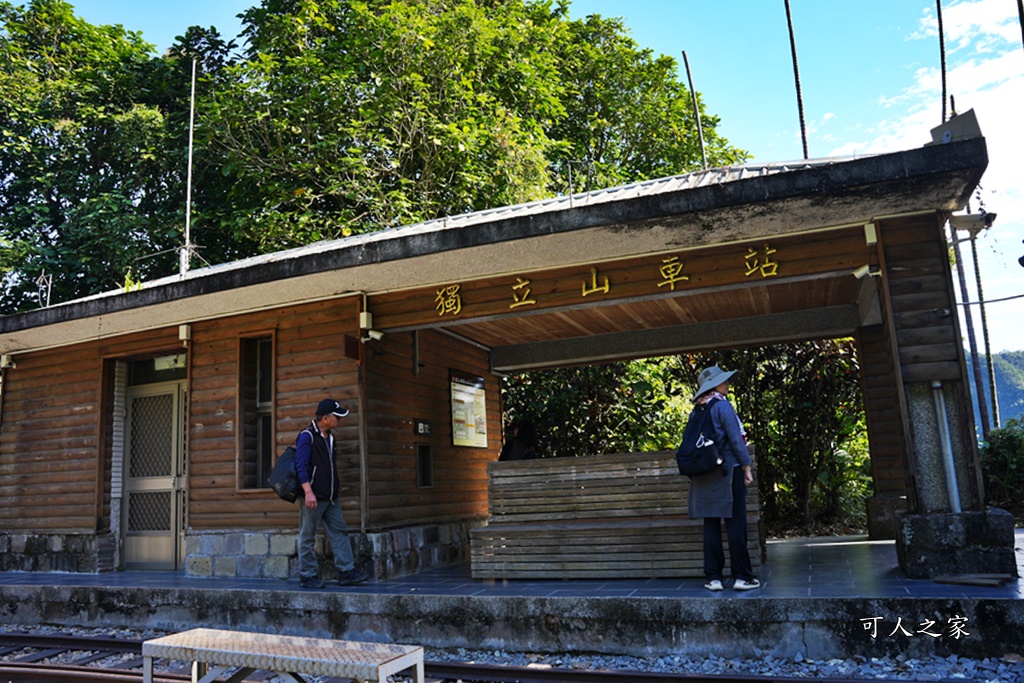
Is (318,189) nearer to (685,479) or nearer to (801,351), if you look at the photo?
(801,351)

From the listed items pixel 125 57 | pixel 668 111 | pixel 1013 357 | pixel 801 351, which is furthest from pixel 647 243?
pixel 1013 357

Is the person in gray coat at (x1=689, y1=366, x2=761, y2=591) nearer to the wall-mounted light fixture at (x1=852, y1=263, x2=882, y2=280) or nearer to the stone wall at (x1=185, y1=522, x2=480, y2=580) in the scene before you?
the wall-mounted light fixture at (x1=852, y1=263, x2=882, y2=280)

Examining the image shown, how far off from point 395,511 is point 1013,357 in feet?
366

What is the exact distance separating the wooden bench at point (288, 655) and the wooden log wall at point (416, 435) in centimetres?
408

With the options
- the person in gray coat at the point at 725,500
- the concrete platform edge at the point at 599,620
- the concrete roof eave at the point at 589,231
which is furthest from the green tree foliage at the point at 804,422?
the concrete platform edge at the point at 599,620

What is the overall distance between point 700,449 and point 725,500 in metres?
0.47

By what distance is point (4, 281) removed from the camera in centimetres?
2052

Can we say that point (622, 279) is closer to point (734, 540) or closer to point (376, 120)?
point (734, 540)

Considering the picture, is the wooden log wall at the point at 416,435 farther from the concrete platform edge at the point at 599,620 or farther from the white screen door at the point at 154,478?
the white screen door at the point at 154,478

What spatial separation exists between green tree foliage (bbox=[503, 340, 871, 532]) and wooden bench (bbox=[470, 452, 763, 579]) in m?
5.93

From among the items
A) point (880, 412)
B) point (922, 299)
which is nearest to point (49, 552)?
point (922, 299)

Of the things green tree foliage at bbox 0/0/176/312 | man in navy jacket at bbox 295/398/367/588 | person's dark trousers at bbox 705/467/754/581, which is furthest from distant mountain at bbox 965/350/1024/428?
man in navy jacket at bbox 295/398/367/588

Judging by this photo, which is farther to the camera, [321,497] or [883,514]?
[883,514]

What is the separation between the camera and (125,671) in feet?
19.6
